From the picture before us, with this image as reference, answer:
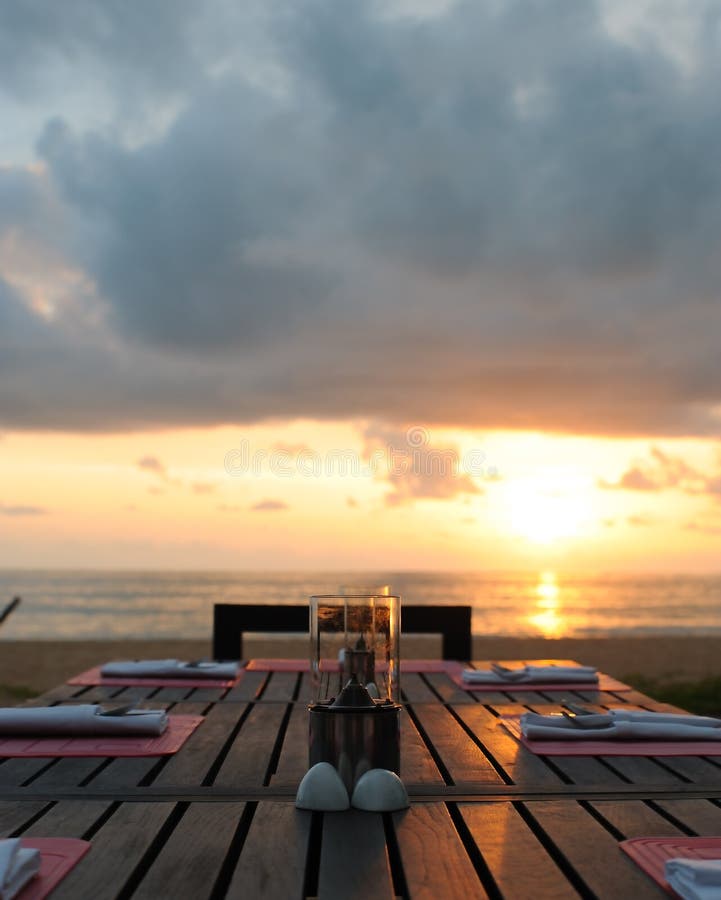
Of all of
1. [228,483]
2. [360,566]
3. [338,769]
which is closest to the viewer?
[338,769]

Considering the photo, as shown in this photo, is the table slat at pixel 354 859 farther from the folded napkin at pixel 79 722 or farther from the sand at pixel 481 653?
the sand at pixel 481 653

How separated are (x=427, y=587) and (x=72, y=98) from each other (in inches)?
1782

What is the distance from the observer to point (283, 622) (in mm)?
5195

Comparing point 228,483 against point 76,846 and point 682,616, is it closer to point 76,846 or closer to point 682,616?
point 682,616

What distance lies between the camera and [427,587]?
51.9 m

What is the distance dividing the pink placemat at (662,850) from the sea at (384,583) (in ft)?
63.0

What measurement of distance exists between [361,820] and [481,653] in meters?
17.7

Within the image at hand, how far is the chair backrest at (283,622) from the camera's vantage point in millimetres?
5188

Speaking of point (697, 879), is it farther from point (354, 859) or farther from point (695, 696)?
point (695, 696)

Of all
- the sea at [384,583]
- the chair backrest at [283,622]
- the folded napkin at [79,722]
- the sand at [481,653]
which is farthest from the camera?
the sea at [384,583]

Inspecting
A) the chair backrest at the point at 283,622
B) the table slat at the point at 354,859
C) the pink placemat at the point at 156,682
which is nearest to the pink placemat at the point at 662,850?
the table slat at the point at 354,859

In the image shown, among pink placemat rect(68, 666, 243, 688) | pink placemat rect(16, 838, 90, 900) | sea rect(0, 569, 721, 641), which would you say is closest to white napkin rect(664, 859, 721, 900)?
pink placemat rect(16, 838, 90, 900)

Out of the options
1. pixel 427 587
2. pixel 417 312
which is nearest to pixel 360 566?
pixel 427 587

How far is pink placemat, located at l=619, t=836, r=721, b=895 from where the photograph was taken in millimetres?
1531
